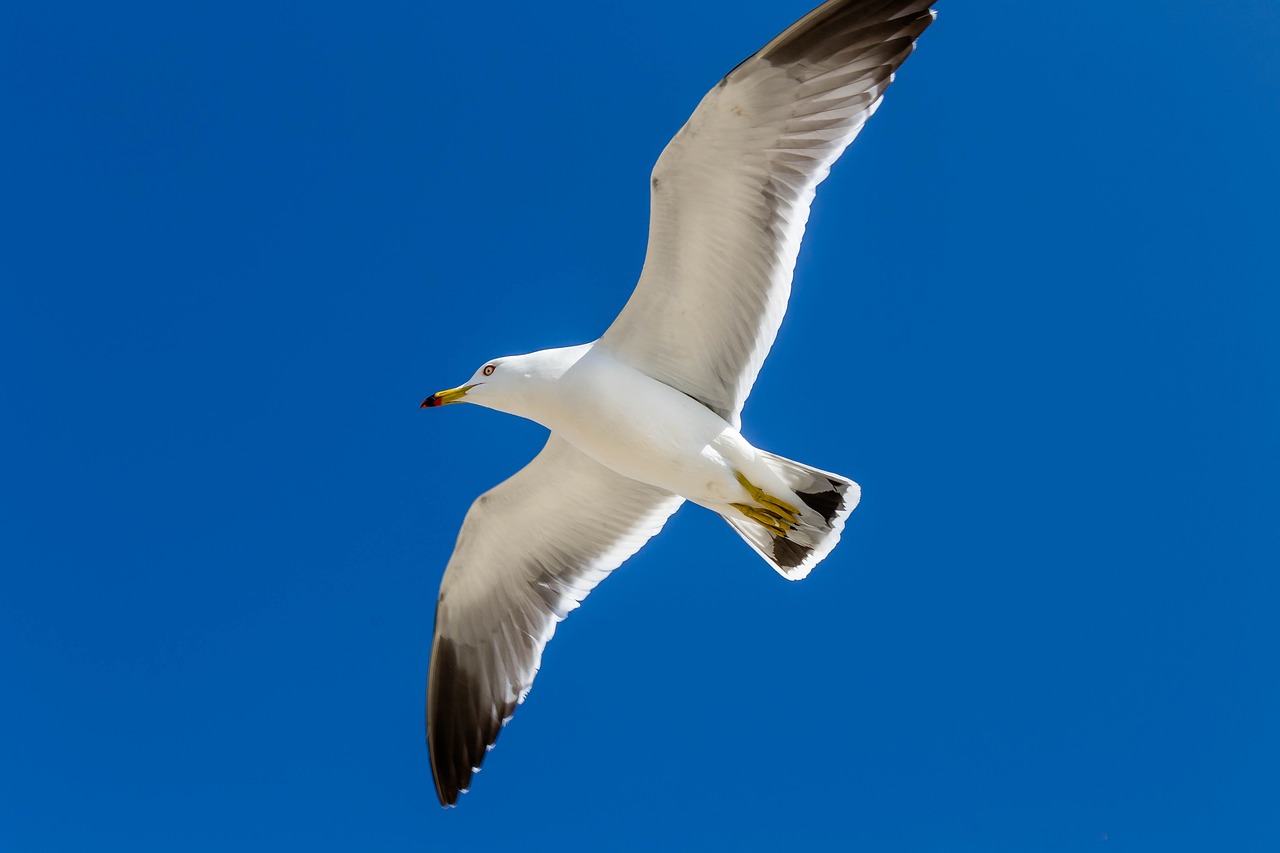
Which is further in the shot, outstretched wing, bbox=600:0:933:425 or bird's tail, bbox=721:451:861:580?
bird's tail, bbox=721:451:861:580

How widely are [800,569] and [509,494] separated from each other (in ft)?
5.84

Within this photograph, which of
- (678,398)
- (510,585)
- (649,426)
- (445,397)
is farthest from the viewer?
(510,585)

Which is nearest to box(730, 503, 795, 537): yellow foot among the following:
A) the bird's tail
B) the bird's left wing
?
the bird's tail

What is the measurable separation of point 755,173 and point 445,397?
2040 mm

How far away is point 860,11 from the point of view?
5.73 meters

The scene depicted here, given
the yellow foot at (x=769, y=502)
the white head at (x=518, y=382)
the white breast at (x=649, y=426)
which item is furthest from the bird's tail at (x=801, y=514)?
the white head at (x=518, y=382)

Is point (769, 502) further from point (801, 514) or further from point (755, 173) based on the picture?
point (755, 173)

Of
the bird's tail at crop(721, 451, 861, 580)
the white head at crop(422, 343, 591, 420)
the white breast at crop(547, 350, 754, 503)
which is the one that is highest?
the white head at crop(422, 343, 591, 420)

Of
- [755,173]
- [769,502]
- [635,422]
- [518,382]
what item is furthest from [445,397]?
[755,173]

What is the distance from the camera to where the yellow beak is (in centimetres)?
666

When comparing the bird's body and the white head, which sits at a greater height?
the white head

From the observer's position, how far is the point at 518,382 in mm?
6484

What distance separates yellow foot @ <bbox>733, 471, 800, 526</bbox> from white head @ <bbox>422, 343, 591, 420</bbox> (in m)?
1.05

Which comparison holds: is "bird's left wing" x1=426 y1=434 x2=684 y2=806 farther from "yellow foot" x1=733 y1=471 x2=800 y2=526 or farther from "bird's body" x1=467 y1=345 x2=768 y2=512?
"yellow foot" x1=733 y1=471 x2=800 y2=526
